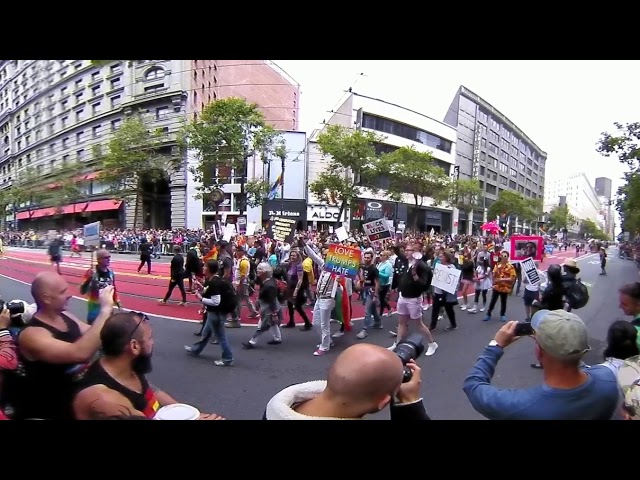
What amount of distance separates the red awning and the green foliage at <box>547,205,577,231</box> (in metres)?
4.90

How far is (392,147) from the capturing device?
2.66 m

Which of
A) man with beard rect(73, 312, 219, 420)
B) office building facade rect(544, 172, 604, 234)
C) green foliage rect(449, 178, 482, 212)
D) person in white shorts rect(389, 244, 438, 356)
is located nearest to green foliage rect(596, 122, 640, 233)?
office building facade rect(544, 172, 604, 234)

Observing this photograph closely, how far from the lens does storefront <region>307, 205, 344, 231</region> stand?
8.69 feet

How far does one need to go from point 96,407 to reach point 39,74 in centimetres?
159

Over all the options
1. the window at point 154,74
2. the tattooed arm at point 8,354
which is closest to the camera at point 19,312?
the tattooed arm at point 8,354

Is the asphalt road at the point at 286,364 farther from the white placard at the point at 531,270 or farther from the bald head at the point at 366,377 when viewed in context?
the bald head at the point at 366,377

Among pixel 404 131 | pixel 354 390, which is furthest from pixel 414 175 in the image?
pixel 354 390

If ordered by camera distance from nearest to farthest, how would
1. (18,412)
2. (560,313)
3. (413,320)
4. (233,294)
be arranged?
(560,313) < (18,412) < (233,294) < (413,320)

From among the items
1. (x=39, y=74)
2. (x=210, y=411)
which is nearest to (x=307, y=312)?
(x=210, y=411)

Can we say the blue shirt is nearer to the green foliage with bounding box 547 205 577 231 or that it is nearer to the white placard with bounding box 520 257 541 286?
the white placard with bounding box 520 257 541 286

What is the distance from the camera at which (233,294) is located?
3287 millimetres

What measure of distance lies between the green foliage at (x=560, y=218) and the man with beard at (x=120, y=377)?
484cm
